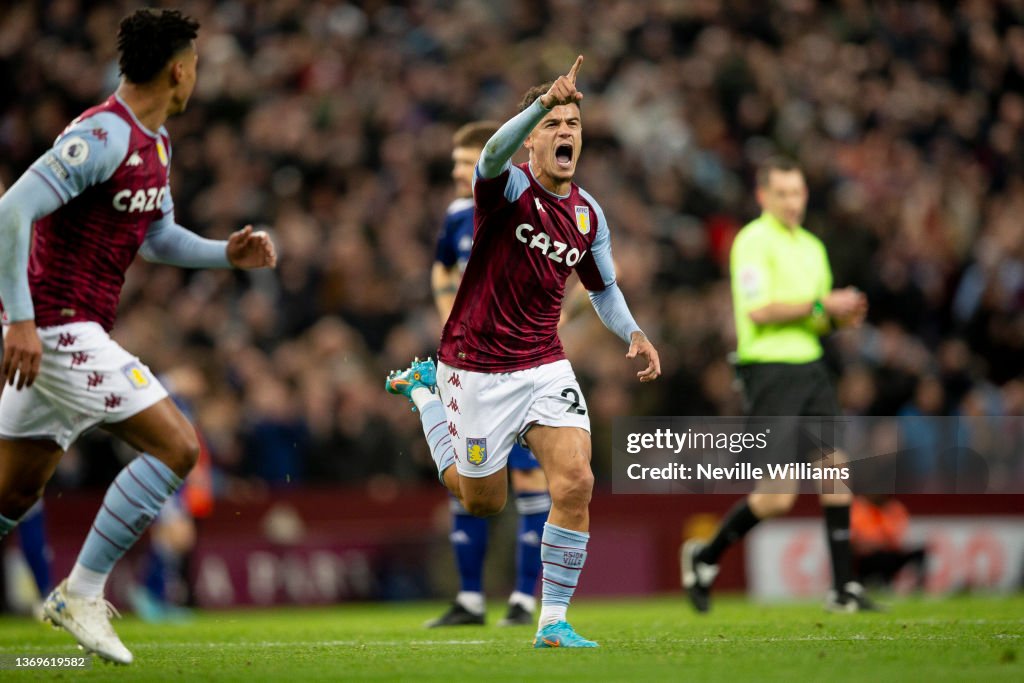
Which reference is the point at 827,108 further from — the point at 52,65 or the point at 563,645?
the point at 563,645

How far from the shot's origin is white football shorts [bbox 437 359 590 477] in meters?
6.92

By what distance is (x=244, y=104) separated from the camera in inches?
698

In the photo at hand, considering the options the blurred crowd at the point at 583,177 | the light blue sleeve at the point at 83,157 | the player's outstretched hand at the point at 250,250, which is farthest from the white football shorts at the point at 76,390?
the blurred crowd at the point at 583,177

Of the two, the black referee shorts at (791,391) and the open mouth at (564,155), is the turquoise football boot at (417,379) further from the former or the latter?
the black referee shorts at (791,391)

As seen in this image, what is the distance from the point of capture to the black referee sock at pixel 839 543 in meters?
9.58

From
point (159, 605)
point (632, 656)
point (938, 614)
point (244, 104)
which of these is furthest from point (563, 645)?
point (244, 104)

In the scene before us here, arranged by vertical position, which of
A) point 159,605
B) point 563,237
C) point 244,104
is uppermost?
point 244,104

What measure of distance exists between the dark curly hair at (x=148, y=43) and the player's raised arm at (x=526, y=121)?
149 cm

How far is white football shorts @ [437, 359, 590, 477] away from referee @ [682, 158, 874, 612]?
2.79 metres

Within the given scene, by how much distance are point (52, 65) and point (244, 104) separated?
7.58 ft

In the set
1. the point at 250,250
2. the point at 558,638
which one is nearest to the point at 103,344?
the point at 250,250

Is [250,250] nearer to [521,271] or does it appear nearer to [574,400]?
[521,271]

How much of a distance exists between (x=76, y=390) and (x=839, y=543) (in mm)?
5300

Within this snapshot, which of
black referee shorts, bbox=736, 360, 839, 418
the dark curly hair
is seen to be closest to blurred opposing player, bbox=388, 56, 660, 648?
the dark curly hair
